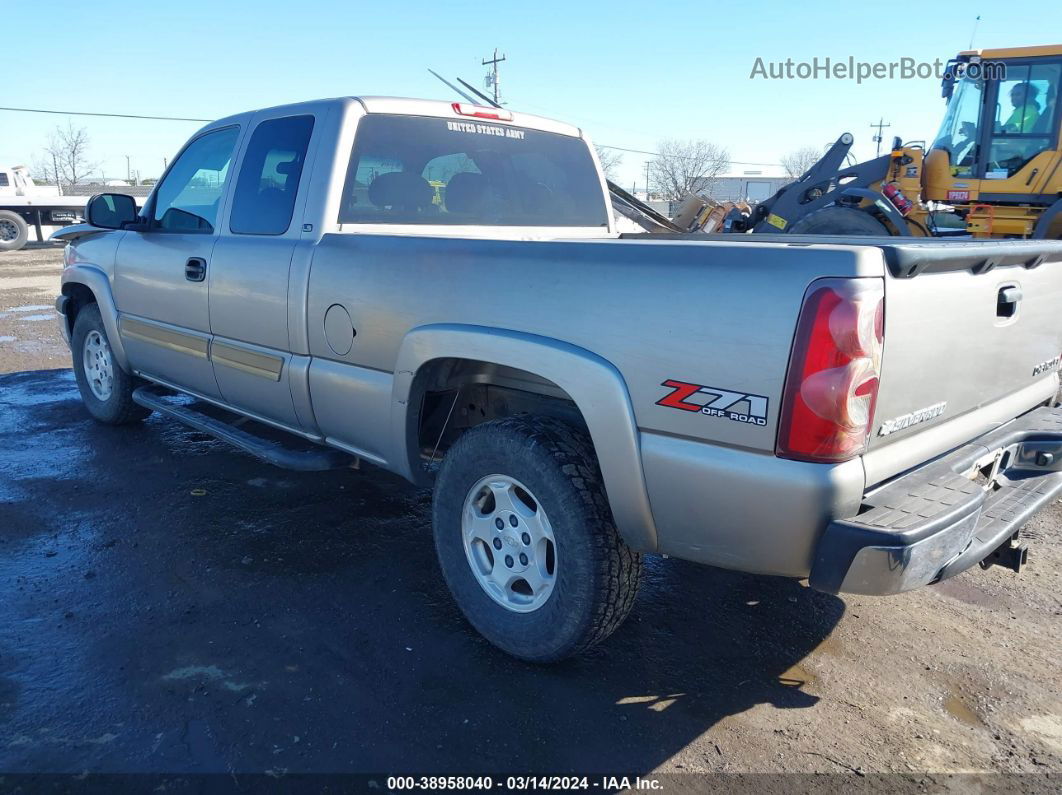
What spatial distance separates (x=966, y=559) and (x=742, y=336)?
1040 millimetres

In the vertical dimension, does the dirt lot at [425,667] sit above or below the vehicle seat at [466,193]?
below

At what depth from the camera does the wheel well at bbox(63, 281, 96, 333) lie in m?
5.83

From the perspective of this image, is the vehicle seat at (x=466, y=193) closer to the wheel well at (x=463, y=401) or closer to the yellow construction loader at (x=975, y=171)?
the wheel well at (x=463, y=401)

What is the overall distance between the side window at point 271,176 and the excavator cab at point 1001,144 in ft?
33.8

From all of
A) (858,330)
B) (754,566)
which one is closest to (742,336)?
(858,330)

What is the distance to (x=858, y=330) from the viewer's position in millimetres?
2111

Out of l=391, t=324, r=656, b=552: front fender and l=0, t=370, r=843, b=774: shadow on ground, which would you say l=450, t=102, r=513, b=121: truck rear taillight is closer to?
l=391, t=324, r=656, b=552: front fender

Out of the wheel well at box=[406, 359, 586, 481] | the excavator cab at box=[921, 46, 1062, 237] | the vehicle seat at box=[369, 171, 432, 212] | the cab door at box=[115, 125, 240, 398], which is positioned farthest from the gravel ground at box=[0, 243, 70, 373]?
the excavator cab at box=[921, 46, 1062, 237]

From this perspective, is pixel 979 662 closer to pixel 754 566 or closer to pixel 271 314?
pixel 754 566

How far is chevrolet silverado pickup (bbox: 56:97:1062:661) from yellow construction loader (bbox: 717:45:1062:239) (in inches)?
315

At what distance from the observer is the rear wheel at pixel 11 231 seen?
21.1 meters

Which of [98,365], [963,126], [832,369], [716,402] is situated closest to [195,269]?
[98,365]

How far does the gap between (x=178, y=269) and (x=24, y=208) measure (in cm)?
2137

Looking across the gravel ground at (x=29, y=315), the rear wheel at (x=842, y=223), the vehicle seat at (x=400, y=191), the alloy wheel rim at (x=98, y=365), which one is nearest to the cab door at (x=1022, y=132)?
the rear wheel at (x=842, y=223)
